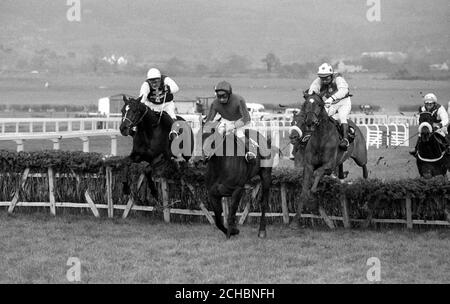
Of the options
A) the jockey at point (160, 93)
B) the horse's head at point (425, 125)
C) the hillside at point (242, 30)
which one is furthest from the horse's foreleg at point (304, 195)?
the hillside at point (242, 30)

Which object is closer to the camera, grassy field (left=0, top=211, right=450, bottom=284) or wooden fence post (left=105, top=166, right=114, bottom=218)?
grassy field (left=0, top=211, right=450, bottom=284)

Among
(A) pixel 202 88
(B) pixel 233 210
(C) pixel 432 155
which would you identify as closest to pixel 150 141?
(B) pixel 233 210

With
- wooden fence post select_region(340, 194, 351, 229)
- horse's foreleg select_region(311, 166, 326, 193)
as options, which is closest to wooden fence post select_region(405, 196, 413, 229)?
wooden fence post select_region(340, 194, 351, 229)

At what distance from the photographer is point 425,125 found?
514 inches

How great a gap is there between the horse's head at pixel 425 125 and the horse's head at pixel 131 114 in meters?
5.07

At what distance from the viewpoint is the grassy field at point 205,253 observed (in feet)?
27.1

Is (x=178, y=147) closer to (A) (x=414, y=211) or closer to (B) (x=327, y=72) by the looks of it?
(B) (x=327, y=72)

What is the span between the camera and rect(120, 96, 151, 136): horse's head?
11008mm

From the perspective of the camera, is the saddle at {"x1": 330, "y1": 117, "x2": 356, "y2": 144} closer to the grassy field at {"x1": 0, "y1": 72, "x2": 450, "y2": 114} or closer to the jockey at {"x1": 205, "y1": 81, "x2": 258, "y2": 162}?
the jockey at {"x1": 205, "y1": 81, "x2": 258, "y2": 162}

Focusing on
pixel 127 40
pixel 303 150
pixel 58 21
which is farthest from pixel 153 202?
pixel 58 21

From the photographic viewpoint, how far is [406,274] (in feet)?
27.3

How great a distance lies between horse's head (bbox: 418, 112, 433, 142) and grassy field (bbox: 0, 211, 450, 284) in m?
2.79
